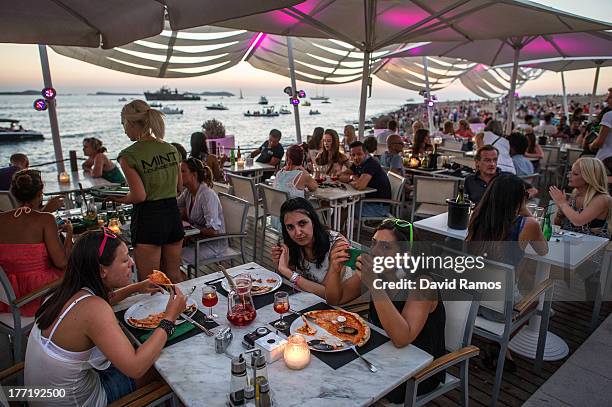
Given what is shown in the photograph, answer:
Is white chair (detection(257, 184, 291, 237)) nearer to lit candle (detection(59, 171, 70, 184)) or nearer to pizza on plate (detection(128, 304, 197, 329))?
pizza on plate (detection(128, 304, 197, 329))

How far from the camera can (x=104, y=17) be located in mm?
3418

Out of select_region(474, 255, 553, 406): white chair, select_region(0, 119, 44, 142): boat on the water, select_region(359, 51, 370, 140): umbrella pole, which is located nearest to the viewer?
select_region(474, 255, 553, 406): white chair

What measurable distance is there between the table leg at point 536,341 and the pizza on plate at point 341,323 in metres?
1.85

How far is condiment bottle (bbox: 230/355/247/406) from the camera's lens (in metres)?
1.38

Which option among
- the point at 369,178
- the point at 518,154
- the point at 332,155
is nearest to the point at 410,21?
the point at 332,155

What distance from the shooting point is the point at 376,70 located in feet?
51.3

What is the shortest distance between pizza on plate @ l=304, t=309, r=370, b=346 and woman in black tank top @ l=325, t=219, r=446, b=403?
10 centimetres

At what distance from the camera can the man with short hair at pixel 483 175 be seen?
424 cm

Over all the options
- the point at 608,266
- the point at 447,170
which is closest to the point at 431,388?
the point at 608,266

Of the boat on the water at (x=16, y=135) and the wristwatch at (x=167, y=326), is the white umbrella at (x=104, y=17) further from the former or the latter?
the boat on the water at (x=16, y=135)

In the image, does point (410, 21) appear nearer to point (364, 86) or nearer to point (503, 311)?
point (364, 86)

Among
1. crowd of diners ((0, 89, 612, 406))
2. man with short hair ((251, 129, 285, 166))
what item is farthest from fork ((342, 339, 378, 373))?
man with short hair ((251, 129, 285, 166))

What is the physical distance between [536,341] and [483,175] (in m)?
1.88

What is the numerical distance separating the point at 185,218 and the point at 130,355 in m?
2.49
